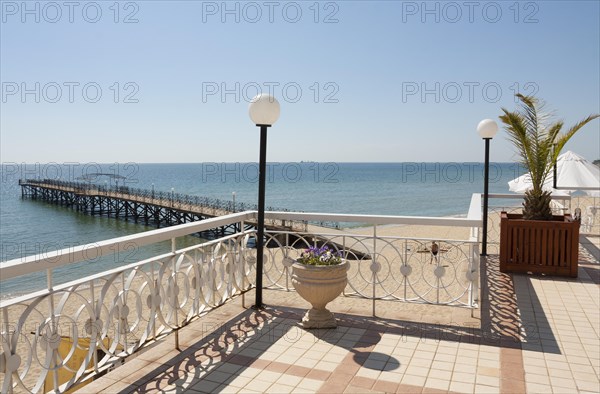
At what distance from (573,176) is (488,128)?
17.5 ft

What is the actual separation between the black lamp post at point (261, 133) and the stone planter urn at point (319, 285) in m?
0.75

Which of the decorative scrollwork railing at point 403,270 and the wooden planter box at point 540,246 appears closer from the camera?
the decorative scrollwork railing at point 403,270

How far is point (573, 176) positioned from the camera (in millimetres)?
11156

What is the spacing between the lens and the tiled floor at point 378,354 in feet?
10.2

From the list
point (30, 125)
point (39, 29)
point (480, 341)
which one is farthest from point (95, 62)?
point (30, 125)

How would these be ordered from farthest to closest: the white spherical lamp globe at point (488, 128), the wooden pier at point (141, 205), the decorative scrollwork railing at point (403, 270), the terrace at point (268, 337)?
the wooden pier at point (141, 205) → the white spherical lamp globe at point (488, 128) → the decorative scrollwork railing at point (403, 270) → the terrace at point (268, 337)

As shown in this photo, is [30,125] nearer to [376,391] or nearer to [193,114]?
[193,114]

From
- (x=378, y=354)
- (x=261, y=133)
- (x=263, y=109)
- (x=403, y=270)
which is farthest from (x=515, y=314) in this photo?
(x=263, y=109)

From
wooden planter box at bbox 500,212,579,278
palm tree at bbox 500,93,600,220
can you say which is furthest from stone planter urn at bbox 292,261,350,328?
palm tree at bbox 500,93,600,220

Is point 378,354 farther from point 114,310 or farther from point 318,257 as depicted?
point 114,310

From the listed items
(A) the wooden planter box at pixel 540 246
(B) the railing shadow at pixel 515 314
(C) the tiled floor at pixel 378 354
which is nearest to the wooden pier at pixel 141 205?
(A) the wooden planter box at pixel 540 246

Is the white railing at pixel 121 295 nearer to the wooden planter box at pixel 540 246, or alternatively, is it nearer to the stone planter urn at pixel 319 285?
the stone planter urn at pixel 319 285

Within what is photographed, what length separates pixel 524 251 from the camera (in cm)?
659

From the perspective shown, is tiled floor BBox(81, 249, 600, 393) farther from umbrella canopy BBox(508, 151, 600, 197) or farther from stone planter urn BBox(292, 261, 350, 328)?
umbrella canopy BBox(508, 151, 600, 197)
